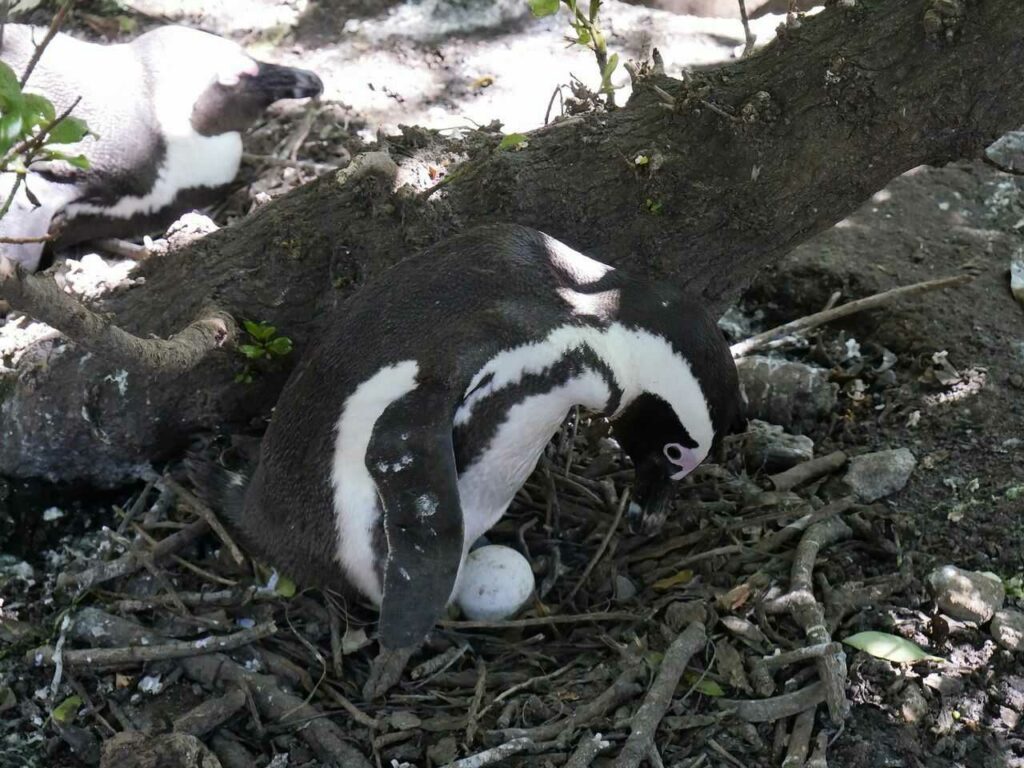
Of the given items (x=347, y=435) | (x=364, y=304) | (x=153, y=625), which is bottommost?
(x=153, y=625)

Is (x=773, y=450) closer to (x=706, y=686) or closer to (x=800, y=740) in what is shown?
(x=706, y=686)

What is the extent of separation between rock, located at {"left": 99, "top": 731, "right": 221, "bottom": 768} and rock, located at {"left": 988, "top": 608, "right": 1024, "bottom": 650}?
168 centimetres

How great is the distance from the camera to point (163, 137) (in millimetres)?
3814

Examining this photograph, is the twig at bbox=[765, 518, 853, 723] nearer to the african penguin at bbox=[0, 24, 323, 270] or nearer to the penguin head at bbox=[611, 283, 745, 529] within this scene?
the penguin head at bbox=[611, 283, 745, 529]

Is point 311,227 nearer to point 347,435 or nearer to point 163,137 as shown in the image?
point 347,435

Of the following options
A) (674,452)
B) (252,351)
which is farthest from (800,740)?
(252,351)

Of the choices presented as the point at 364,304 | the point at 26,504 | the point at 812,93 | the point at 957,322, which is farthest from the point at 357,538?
the point at 957,322

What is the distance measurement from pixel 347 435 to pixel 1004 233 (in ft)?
8.11

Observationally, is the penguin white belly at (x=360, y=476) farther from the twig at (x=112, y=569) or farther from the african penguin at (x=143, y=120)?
the african penguin at (x=143, y=120)

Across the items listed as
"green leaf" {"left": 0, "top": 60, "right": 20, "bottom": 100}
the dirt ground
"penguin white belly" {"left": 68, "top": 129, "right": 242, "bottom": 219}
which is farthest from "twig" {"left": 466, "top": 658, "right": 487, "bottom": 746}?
"penguin white belly" {"left": 68, "top": 129, "right": 242, "bottom": 219}

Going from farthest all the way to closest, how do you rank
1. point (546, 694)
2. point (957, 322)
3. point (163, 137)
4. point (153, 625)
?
point (163, 137), point (957, 322), point (153, 625), point (546, 694)

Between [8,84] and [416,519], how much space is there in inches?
41.6

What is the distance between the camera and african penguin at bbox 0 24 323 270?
356 cm

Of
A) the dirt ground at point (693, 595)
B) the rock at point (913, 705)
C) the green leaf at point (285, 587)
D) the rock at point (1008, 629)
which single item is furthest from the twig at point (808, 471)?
the green leaf at point (285, 587)
